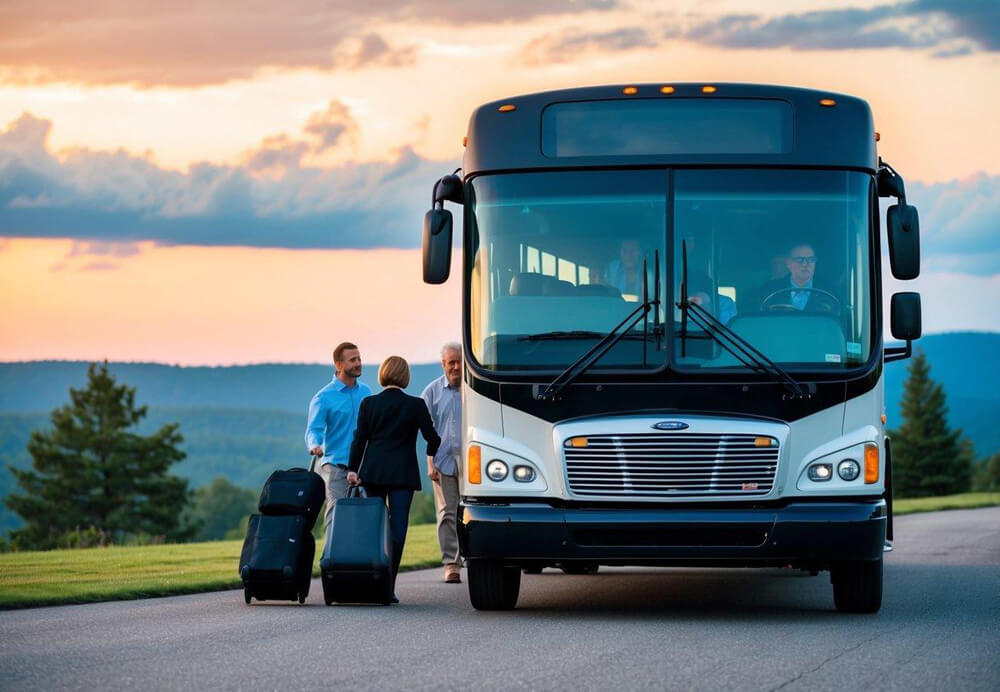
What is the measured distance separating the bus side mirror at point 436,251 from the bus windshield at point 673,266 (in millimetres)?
311

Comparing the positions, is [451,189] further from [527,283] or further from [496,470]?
[496,470]

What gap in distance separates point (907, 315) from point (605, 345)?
2041mm

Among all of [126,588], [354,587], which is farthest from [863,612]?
[126,588]

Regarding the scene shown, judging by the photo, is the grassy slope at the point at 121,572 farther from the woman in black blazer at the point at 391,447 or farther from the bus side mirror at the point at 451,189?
the bus side mirror at the point at 451,189

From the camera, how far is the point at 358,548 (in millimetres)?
12367

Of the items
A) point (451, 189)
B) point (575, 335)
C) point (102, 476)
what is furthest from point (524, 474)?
point (102, 476)

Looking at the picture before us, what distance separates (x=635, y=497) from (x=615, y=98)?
277 cm

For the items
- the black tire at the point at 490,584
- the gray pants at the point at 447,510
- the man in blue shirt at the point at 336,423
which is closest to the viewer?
the black tire at the point at 490,584

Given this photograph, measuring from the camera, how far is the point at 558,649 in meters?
9.57

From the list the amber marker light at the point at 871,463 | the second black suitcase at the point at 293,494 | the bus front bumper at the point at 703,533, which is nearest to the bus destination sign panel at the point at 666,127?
the amber marker light at the point at 871,463

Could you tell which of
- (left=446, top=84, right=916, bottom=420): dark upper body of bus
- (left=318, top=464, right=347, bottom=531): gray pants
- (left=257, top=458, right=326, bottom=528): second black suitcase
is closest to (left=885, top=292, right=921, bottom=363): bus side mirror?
(left=446, top=84, right=916, bottom=420): dark upper body of bus

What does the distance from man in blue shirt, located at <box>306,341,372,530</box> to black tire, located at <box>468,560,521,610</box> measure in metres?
2.34

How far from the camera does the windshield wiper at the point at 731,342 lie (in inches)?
432

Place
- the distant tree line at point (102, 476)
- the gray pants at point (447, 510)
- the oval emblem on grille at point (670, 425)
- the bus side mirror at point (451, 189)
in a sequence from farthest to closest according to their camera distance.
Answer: the distant tree line at point (102, 476)
the gray pants at point (447, 510)
the bus side mirror at point (451, 189)
the oval emblem on grille at point (670, 425)
